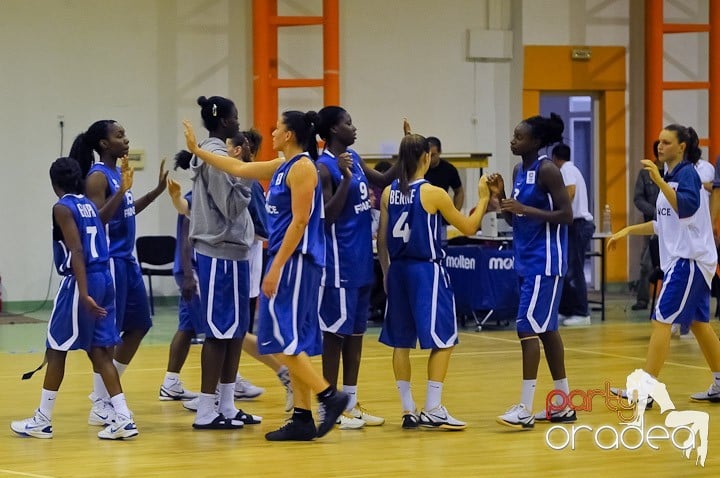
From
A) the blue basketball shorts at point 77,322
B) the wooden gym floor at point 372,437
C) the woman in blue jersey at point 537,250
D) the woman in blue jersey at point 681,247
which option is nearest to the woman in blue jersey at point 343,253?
the wooden gym floor at point 372,437

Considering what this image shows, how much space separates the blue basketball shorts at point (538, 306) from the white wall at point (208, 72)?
7903 mm

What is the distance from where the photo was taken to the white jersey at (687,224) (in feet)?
24.1

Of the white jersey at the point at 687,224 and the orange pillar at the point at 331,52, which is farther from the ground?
the orange pillar at the point at 331,52

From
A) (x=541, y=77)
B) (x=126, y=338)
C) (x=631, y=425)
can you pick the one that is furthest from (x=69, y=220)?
(x=541, y=77)

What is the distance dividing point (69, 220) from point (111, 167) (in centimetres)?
65

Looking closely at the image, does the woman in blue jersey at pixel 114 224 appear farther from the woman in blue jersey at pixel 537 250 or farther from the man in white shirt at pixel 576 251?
the man in white shirt at pixel 576 251

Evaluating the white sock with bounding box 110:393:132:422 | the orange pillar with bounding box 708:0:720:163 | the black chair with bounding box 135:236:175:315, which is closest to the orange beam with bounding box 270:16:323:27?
the black chair with bounding box 135:236:175:315

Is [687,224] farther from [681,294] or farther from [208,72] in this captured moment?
[208,72]

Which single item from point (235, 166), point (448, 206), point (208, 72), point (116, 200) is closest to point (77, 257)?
point (116, 200)

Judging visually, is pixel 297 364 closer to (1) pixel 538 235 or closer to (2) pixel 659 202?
(1) pixel 538 235

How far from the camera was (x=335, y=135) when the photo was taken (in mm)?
6758

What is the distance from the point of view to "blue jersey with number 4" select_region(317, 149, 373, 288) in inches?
264

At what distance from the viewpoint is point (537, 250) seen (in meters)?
6.75
